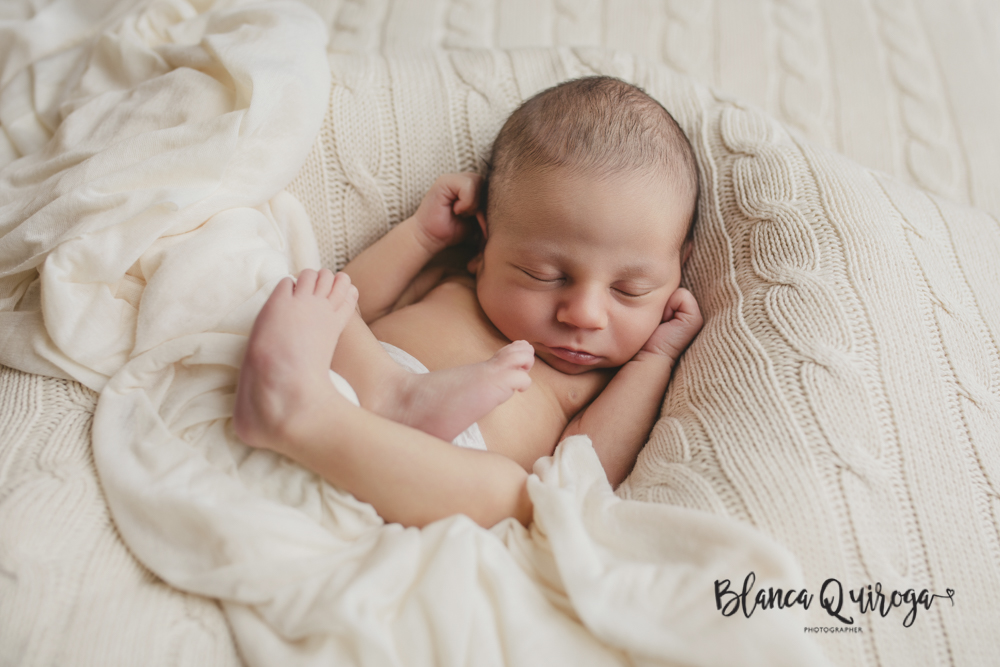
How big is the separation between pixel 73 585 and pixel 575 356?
825 millimetres

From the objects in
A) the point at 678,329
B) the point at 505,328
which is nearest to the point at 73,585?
the point at 505,328

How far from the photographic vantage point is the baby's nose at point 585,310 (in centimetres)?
116

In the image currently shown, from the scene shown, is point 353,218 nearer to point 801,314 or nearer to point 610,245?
point 610,245

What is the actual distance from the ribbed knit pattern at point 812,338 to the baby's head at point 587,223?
0.13 metres

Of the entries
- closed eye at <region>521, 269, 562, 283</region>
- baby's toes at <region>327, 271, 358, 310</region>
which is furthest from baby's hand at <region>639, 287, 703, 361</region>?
baby's toes at <region>327, 271, 358, 310</region>

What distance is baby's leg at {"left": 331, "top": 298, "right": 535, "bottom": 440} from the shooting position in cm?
101

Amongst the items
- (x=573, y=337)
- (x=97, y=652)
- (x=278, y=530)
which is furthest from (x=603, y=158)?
(x=97, y=652)

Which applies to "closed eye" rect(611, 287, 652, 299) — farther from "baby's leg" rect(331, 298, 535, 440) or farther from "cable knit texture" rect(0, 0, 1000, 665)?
"baby's leg" rect(331, 298, 535, 440)

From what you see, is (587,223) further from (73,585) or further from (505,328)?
(73,585)

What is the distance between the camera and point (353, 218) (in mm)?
1420

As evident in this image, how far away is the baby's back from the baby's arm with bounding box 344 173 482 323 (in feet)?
0.24

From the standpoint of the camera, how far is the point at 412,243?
1388mm

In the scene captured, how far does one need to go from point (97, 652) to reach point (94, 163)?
757mm

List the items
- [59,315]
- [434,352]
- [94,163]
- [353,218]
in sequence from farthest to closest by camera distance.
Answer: [353,218] < [434,352] < [94,163] < [59,315]
